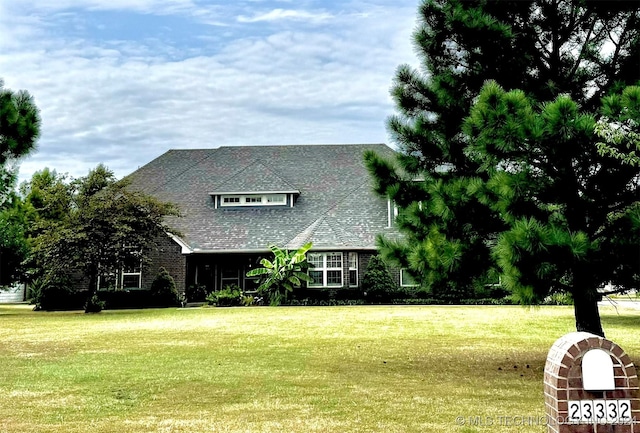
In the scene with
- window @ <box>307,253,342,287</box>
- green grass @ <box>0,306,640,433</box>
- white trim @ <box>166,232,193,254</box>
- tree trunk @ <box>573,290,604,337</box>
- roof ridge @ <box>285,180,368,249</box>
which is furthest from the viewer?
roof ridge @ <box>285,180,368,249</box>

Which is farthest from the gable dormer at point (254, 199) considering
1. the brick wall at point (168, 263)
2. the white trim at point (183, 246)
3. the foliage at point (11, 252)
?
the foliage at point (11, 252)

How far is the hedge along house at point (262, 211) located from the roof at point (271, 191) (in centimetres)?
5

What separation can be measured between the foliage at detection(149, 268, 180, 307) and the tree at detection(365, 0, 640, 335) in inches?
696

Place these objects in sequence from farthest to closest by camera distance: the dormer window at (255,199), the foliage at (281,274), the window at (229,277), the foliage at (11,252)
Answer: the dormer window at (255,199)
the window at (229,277)
the foliage at (281,274)
the foliage at (11,252)

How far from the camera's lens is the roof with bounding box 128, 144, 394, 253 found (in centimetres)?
2877

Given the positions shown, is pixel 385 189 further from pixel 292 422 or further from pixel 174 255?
pixel 174 255

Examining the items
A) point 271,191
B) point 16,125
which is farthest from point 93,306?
point 16,125

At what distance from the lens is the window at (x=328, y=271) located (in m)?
28.2

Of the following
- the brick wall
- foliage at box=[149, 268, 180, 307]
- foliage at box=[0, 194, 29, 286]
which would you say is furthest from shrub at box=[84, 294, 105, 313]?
foliage at box=[0, 194, 29, 286]

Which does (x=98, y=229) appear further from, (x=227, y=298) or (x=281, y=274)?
(x=281, y=274)

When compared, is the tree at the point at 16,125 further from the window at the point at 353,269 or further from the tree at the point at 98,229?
the window at the point at 353,269

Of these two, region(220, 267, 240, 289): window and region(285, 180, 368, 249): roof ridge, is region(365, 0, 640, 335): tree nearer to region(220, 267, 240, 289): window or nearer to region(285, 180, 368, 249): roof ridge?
region(285, 180, 368, 249): roof ridge

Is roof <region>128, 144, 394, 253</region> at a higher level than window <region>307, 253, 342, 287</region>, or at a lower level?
higher

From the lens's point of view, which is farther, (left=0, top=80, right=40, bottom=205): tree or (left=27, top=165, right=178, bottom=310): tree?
(left=27, top=165, right=178, bottom=310): tree
